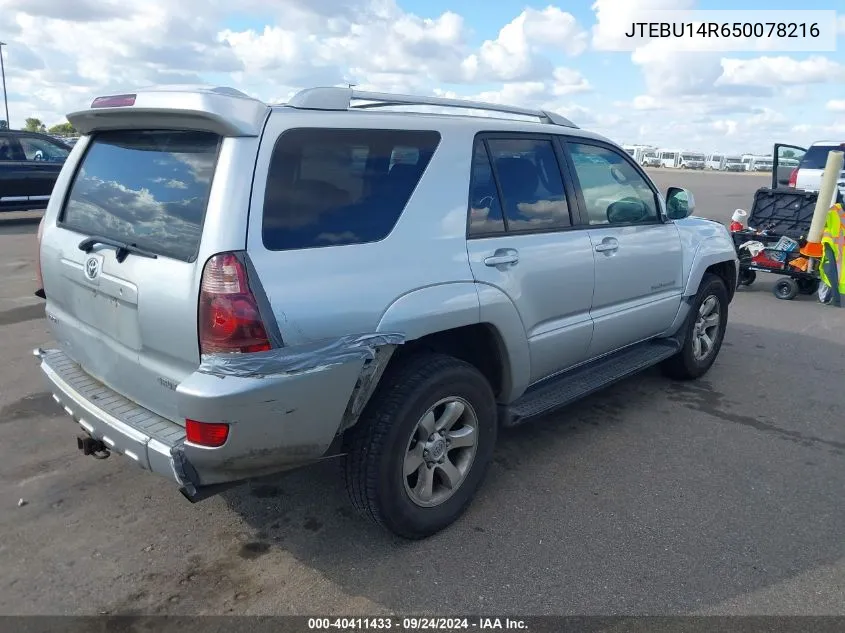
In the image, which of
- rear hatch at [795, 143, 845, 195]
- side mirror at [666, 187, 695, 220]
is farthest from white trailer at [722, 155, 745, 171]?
side mirror at [666, 187, 695, 220]

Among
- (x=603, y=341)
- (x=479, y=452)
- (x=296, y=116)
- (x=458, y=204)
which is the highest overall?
(x=296, y=116)

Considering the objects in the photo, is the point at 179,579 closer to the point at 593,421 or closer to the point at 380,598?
the point at 380,598

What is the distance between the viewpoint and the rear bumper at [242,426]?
2441 mm

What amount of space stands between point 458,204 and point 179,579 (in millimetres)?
2056

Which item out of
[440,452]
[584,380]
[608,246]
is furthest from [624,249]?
[440,452]

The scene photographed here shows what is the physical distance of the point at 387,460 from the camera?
285cm

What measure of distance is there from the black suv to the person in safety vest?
12.9 m

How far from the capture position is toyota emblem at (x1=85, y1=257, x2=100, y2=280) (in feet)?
9.61

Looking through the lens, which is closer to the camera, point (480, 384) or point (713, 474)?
point (480, 384)

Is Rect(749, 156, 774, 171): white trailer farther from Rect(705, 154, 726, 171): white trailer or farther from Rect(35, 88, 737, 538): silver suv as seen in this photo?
Rect(35, 88, 737, 538): silver suv

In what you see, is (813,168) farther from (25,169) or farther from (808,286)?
(25,169)

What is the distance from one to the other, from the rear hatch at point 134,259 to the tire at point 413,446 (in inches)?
30.7

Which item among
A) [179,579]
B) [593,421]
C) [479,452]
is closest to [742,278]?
[593,421]

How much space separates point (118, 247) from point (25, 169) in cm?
1254
